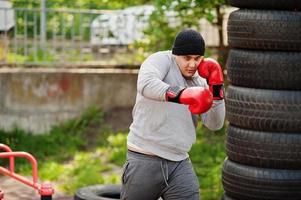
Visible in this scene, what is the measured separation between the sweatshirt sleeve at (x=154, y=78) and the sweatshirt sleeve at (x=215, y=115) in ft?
1.37

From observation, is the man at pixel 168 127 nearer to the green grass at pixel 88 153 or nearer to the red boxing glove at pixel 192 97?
the red boxing glove at pixel 192 97

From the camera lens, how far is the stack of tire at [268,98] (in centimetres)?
661

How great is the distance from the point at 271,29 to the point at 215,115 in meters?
1.25

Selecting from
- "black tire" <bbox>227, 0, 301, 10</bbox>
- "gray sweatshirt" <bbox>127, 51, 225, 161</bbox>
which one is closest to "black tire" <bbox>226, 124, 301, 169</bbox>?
"black tire" <bbox>227, 0, 301, 10</bbox>

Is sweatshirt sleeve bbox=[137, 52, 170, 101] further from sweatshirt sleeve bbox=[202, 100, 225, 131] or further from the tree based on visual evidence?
the tree

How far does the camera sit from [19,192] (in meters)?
9.23

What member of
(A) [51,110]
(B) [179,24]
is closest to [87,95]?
(A) [51,110]

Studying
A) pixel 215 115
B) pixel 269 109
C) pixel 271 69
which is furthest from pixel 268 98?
pixel 215 115

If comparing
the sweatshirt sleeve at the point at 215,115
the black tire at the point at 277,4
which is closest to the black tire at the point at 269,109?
the black tire at the point at 277,4

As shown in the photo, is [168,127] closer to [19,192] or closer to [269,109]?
[269,109]

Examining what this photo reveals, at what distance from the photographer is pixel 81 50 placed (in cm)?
1203

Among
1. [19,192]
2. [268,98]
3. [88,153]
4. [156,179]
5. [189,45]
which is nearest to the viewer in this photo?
[189,45]

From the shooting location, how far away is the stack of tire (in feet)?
21.7

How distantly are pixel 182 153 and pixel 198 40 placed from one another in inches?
28.0
